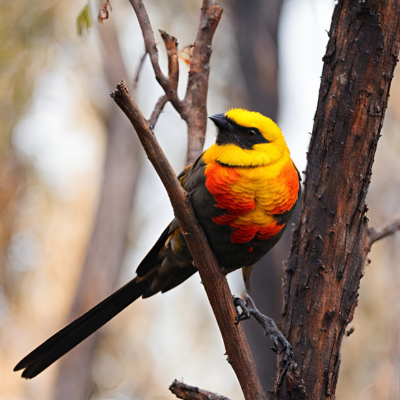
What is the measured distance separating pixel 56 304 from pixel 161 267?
4.91 m

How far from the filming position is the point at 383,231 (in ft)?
9.56

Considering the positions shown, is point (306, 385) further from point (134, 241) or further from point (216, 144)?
point (134, 241)

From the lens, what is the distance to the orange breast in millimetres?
2570

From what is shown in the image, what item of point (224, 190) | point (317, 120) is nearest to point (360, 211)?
point (317, 120)

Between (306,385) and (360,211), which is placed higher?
(360,211)

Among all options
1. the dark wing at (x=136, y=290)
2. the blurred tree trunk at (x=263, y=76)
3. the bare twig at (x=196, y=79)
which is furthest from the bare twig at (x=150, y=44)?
the blurred tree trunk at (x=263, y=76)

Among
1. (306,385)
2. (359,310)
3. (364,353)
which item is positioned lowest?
(306,385)

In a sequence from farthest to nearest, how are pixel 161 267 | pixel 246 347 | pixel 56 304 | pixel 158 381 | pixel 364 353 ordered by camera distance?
1. pixel 158 381
2. pixel 56 304
3. pixel 364 353
4. pixel 161 267
5. pixel 246 347

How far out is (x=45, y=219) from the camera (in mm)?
7621

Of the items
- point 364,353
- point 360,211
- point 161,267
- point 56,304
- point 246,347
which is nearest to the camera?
point 246,347

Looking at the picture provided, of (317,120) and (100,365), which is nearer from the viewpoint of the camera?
(317,120)

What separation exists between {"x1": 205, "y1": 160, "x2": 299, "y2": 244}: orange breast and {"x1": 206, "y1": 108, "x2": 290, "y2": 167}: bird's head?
4.0 inches

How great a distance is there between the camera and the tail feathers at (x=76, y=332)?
307cm

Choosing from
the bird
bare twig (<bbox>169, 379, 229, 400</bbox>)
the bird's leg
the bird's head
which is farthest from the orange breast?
bare twig (<bbox>169, 379, 229, 400</bbox>)
